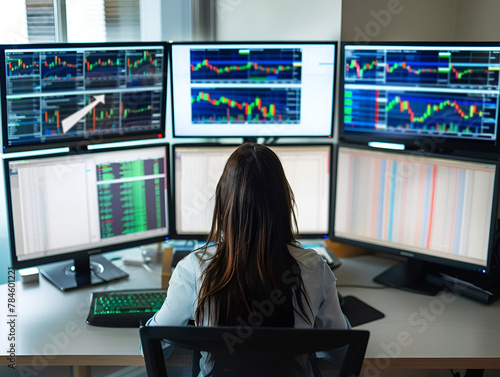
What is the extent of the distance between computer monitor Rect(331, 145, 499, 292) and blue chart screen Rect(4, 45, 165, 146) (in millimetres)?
692

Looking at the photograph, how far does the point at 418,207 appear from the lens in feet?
6.68

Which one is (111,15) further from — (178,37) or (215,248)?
(215,248)

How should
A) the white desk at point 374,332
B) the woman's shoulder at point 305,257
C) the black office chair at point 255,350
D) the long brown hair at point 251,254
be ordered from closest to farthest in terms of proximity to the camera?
the black office chair at point 255,350, the long brown hair at point 251,254, the woman's shoulder at point 305,257, the white desk at point 374,332

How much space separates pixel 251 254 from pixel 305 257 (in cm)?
15

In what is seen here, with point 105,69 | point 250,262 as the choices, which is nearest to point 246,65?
point 105,69

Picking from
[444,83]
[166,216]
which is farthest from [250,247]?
[444,83]

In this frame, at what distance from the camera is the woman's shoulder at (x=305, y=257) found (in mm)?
1435

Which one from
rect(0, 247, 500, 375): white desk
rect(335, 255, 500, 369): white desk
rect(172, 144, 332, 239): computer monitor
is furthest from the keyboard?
rect(335, 255, 500, 369): white desk

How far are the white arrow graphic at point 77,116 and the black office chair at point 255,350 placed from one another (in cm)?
103

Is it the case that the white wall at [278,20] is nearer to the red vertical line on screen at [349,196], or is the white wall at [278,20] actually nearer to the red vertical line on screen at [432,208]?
the red vertical line on screen at [349,196]

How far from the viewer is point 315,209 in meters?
2.19

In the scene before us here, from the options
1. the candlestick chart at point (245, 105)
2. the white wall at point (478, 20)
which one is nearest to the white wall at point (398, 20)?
the white wall at point (478, 20)

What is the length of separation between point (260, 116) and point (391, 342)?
0.89 m

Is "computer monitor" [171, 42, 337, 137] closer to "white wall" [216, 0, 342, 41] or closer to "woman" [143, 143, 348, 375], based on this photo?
"white wall" [216, 0, 342, 41]
